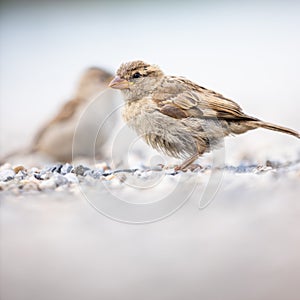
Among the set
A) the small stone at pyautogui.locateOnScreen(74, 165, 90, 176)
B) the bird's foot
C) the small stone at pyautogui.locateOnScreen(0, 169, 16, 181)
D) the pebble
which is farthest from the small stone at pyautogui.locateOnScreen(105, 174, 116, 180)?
the small stone at pyautogui.locateOnScreen(0, 169, 16, 181)

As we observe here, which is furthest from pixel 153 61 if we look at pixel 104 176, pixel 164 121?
pixel 104 176

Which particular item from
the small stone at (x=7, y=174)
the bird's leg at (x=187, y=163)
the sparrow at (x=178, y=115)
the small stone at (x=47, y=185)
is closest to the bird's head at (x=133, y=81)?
the sparrow at (x=178, y=115)

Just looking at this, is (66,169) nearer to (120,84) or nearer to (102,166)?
(102,166)

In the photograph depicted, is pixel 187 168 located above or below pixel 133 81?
below

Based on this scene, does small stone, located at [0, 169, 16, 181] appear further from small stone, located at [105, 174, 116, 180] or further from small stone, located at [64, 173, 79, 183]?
small stone, located at [105, 174, 116, 180]

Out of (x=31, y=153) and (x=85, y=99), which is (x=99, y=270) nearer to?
(x=31, y=153)

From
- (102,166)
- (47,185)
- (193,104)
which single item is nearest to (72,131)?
(102,166)
